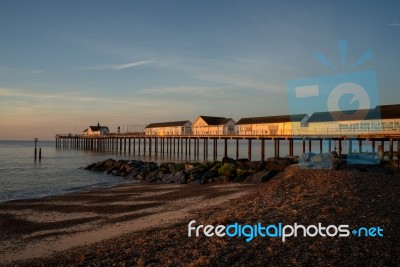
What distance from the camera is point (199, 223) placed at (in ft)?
34.8

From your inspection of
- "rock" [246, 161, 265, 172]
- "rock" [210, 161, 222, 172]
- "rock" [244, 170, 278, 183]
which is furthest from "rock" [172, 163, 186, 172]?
"rock" [244, 170, 278, 183]

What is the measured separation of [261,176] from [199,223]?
1202cm

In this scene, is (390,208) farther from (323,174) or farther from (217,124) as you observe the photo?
(217,124)

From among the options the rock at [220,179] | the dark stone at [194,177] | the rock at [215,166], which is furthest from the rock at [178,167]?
the rock at [220,179]

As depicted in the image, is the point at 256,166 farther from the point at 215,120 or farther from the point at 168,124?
the point at 168,124

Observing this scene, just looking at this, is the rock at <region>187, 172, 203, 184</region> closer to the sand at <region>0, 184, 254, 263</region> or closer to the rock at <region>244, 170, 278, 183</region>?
the sand at <region>0, 184, 254, 263</region>

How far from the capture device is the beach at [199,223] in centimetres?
727

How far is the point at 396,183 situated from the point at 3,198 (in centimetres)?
2094

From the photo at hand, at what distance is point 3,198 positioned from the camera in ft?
66.4

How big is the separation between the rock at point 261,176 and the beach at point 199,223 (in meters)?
1.57

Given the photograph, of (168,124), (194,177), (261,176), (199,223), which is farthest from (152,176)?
(168,124)

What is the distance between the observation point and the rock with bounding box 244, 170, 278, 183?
21.8 metres

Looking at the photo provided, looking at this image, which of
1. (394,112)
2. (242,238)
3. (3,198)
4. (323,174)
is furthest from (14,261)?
(394,112)

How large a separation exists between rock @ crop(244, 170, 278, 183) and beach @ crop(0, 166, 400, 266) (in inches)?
61.9
